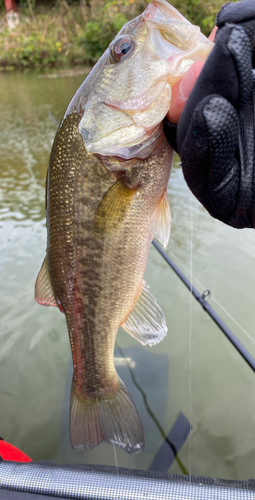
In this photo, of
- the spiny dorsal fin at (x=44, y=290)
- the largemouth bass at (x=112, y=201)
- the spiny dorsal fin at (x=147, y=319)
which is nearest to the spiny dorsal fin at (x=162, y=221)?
the largemouth bass at (x=112, y=201)

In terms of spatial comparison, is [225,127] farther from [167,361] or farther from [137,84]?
[167,361]

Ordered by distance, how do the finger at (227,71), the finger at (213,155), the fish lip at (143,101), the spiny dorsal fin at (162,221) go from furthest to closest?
the spiny dorsal fin at (162,221), the fish lip at (143,101), the finger at (213,155), the finger at (227,71)

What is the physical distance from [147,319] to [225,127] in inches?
35.0

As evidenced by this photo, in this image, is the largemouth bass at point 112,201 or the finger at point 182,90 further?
the largemouth bass at point 112,201

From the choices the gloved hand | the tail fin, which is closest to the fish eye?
the gloved hand

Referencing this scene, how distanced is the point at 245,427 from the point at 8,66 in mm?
24057

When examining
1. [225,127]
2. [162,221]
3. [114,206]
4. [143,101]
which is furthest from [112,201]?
[225,127]

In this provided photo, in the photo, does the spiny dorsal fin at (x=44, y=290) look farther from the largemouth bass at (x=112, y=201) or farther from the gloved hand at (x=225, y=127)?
the gloved hand at (x=225, y=127)

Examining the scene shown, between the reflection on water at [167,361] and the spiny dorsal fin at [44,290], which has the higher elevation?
the spiny dorsal fin at [44,290]

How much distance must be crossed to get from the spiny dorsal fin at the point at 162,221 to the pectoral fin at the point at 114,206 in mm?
147

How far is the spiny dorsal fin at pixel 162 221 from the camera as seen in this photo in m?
1.32

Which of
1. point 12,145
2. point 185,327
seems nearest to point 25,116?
point 12,145

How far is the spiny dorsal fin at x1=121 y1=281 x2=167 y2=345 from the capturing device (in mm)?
1456


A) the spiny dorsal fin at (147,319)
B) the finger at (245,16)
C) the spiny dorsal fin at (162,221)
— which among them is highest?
the finger at (245,16)
